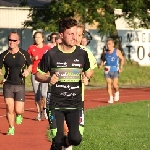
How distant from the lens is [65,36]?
1091cm

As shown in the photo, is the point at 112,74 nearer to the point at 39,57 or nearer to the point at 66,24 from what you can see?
the point at 39,57

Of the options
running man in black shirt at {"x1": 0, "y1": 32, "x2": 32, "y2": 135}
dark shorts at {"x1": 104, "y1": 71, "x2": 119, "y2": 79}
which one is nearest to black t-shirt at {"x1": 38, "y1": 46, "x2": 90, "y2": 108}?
running man in black shirt at {"x1": 0, "y1": 32, "x2": 32, "y2": 135}

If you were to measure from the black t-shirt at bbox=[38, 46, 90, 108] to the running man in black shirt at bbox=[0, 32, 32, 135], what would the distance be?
4.53 m

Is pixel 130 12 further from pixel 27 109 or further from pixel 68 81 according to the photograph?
pixel 68 81

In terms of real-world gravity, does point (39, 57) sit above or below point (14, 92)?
above

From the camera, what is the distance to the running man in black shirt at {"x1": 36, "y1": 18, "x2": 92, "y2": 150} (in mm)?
11109

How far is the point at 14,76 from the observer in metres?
15.9

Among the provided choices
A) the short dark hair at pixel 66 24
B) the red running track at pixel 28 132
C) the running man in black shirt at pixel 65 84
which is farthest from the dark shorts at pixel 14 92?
the short dark hair at pixel 66 24

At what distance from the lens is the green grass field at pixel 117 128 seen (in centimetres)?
1379

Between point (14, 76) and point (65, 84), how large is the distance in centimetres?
485

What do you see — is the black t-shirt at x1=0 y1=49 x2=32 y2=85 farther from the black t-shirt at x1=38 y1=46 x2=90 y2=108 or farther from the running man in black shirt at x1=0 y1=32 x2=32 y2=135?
the black t-shirt at x1=38 y1=46 x2=90 y2=108

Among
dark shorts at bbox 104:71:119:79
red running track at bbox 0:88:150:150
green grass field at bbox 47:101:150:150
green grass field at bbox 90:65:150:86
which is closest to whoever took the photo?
green grass field at bbox 47:101:150:150

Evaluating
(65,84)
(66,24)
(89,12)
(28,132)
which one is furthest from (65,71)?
(89,12)

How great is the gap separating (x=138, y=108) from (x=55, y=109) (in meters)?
12.2
